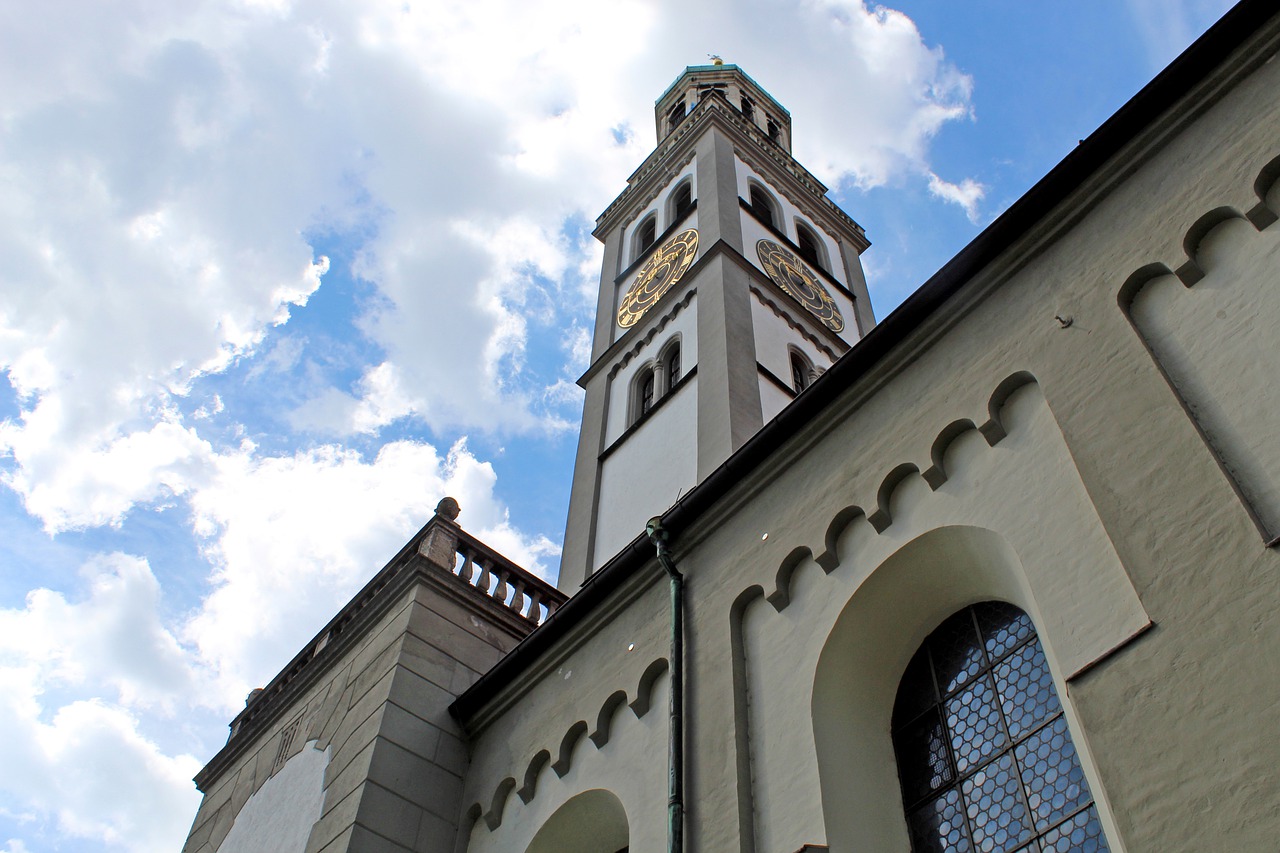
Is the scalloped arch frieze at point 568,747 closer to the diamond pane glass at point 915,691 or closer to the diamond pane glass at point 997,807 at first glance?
the diamond pane glass at point 915,691

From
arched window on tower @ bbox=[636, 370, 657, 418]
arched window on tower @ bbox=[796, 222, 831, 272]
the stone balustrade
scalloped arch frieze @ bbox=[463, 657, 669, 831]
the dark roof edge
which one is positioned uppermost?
arched window on tower @ bbox=[796, 222, 831, 272]

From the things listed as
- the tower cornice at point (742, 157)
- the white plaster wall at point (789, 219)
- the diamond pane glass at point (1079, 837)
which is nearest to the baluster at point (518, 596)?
the diamond pane glass at point (1079, 837)

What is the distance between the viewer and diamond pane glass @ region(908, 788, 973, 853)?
6559 millimetres

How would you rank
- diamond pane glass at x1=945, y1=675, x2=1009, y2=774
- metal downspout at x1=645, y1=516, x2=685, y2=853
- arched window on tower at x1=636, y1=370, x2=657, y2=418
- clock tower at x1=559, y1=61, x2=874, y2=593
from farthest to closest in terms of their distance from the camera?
1. arched window on tower at x1=636, y1=370, x2=657, y2=418
2. clock tower at x1=559, y1=61, x2=874, y2=593
3. metal downspout at x1=645, y1=516, x2=685, y2=853
4. diamond pane glass at x1=945, y1=675, x2=1009, y2=774

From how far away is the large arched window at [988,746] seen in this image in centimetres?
607

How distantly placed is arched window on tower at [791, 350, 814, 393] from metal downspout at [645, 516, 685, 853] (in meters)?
8.46

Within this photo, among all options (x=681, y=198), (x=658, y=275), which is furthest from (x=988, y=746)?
(x=681, y=198)

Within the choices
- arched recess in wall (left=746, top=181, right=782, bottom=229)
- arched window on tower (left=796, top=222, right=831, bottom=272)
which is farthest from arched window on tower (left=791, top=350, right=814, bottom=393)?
arched recess in wall (left=746, top=181, right=782, bottom=229)

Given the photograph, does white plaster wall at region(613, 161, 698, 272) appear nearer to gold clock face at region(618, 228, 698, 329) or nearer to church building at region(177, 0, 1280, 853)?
gold clock face at region(618, 228, 698, 329)

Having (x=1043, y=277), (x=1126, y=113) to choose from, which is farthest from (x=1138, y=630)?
(x=1126, y=113)

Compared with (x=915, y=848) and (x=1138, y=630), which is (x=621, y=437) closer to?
(x=915, y=848)

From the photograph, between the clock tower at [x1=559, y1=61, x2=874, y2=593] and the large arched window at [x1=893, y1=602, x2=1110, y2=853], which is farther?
the clock tower at [x1=559, y1=61, x2=874, y2=593]

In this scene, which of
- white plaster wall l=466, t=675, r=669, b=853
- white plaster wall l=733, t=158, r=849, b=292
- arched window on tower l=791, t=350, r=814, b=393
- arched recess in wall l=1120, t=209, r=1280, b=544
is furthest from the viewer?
white plaster wall l=733, t=158, r=849, b=292

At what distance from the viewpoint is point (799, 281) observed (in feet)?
66.7
